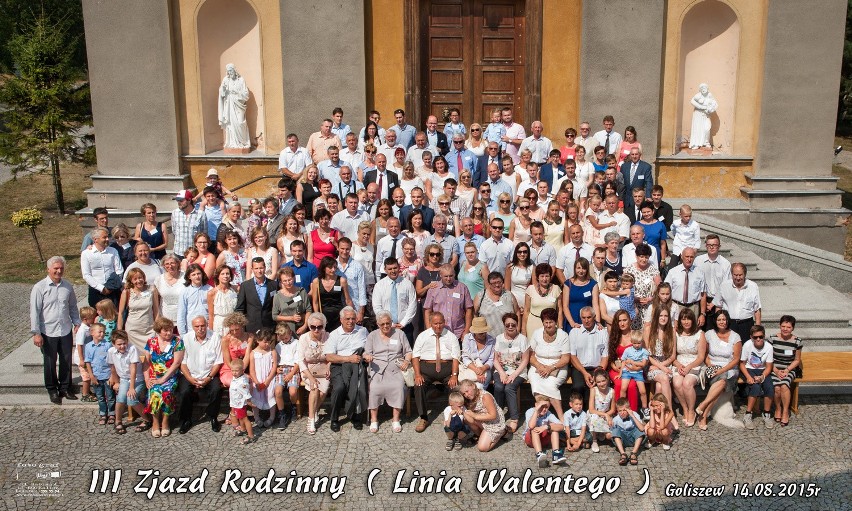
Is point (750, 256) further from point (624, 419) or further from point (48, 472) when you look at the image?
point (48, 472)

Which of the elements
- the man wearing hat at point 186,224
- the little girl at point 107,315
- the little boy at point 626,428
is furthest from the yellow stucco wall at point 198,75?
the little boy at point 626,428

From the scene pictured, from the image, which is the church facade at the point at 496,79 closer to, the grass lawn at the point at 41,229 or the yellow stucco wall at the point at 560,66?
the yellow stucco wall at the point at 560,66

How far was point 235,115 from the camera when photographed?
15.9 meters

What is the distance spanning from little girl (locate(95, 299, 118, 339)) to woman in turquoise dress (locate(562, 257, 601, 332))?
5.34 metres

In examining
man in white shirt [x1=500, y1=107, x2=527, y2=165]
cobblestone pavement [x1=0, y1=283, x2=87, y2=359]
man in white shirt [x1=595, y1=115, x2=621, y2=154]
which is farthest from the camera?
man in white shirt [x1=595, y1=115, x2=621, y2=154]

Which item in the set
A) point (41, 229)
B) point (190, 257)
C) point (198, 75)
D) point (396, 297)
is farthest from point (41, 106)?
point (396, 297)

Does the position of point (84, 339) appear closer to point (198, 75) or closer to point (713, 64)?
point (198, 75)

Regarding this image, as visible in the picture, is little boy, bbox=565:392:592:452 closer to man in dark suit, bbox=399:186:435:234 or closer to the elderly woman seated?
the elderly woman seated

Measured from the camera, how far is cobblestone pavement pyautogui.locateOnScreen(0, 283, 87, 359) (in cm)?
1323

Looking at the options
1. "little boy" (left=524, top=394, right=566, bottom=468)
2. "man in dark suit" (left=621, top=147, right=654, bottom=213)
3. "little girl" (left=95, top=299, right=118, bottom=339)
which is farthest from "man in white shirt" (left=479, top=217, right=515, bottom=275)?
"little girl" (left=95, top=299, right=118, bottom=339)

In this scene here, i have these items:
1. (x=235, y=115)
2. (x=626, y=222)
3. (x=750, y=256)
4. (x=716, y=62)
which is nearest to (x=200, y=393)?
(x=626, y=222)

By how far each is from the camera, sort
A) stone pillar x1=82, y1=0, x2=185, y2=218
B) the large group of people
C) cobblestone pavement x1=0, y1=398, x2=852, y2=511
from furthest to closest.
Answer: stone pillar x1=82, y1=0, x2=185, y2=218 → the large group of people → cobblestone pavement x1=0, y1=398, x2=852, y2=511

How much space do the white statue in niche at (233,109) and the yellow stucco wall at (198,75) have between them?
37 cm

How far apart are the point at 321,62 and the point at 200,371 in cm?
716
